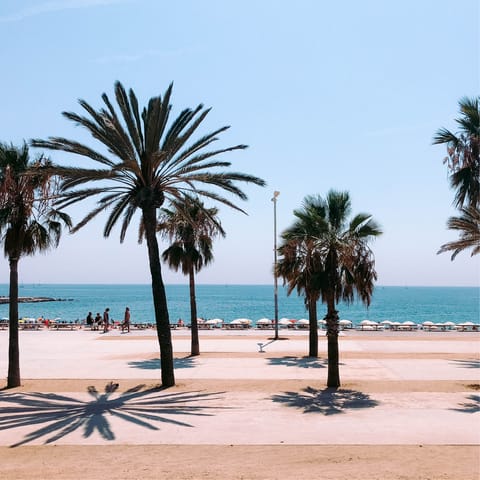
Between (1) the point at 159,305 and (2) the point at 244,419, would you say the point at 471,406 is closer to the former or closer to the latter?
(2) the point at 244,419

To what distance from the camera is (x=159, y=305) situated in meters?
17.1

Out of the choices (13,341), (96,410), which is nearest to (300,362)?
(96,410)

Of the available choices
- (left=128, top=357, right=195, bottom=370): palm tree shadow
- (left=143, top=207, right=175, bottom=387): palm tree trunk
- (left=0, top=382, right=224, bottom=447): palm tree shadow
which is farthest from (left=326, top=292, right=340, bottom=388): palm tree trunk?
(left=128, top=357, right=195, bottom=370): palm tree shadow

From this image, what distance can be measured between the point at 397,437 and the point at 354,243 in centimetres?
684

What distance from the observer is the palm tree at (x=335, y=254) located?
52.6 ft

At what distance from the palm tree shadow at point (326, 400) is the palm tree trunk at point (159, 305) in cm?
412

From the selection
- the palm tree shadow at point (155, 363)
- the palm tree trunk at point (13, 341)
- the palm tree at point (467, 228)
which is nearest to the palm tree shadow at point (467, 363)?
the palm tree at point (467, 228)

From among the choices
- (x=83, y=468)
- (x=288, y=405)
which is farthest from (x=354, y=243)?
(x=83, y=468)

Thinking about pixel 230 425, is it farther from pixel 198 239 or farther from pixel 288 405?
pixel 198 239

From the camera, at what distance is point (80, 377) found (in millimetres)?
18641

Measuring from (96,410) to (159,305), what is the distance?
4.50 meters

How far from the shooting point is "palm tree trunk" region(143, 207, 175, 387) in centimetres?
1683

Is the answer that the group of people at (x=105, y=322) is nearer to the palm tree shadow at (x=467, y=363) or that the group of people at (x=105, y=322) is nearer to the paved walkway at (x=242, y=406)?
the paved walkway at (x=242, y=406)

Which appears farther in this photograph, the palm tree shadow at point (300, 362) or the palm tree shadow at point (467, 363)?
the palm tree shadow at point (300, 362)
